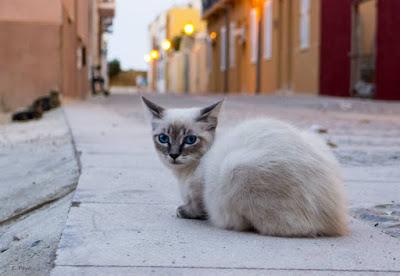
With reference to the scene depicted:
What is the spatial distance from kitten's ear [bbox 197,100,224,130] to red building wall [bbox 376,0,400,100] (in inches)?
550

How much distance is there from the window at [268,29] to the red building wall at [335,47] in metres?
6.15

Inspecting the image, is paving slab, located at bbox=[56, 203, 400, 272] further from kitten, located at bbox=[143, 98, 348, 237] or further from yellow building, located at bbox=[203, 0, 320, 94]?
yellow building, located at bbox=[203, 0, 320, 94]

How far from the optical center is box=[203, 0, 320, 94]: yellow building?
23.7m

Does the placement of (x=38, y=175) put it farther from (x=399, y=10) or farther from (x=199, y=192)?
(x=399, y=10)

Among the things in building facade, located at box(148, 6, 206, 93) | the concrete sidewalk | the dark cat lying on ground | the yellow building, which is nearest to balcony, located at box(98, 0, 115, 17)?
the yellow building

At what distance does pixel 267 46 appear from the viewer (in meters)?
28.6

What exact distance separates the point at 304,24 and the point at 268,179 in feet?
70.3

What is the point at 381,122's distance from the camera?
10852 millimetres

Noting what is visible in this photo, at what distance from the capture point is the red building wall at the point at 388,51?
55.8ft

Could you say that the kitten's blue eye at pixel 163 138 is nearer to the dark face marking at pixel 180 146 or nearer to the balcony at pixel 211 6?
the dark face marking at pixel 180 146

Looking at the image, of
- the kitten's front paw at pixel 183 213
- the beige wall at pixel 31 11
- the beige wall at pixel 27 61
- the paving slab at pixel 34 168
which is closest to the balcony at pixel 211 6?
the beige wall at pixel 31 11

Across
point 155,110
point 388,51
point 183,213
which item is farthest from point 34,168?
point 388,51

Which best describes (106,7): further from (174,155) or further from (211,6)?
(174,155)

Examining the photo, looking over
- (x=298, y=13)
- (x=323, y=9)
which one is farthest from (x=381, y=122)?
(x=298, y=13)
